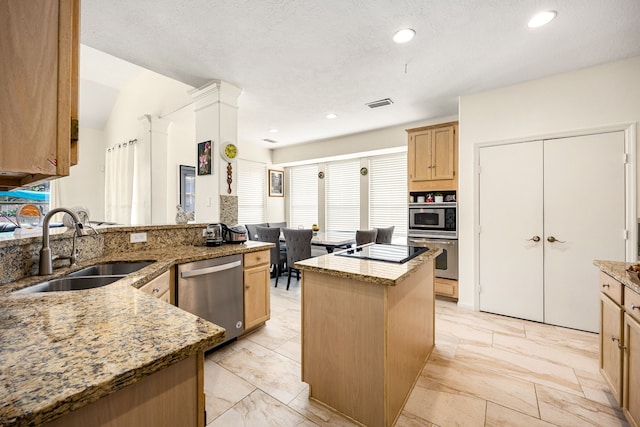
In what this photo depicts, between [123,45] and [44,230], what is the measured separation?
5.55 feet

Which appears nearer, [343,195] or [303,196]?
[343,195]

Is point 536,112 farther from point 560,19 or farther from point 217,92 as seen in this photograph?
point 217,92

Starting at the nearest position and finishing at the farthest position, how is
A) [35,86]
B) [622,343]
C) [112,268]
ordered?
1. [35,86]
2. [622,343]
3. [112,268]

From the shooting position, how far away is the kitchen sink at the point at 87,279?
1.40 meters

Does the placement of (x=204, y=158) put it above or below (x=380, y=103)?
below

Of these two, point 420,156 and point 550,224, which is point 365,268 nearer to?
point 550,224

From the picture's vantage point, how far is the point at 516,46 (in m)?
2.30

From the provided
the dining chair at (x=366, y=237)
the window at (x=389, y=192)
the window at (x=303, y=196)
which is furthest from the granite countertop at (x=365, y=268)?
the window at (x=303, y=196)

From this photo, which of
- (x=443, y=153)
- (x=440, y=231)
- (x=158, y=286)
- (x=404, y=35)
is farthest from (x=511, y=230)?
(x=158, y=286)

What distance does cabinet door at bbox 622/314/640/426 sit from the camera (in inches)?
53.5

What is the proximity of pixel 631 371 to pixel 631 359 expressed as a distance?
6 cm

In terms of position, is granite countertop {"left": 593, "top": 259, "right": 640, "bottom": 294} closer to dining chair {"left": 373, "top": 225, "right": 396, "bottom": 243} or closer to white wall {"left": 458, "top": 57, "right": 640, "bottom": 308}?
white wall {"left": 458, "top": 57, "right": 640, "bottom": 308}

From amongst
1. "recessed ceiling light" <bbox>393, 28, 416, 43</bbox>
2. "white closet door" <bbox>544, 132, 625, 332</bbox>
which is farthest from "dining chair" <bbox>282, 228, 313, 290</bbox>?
"white closet door" <bbox>544, 132, 625, 332</bbox>

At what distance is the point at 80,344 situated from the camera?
2.31 ft
